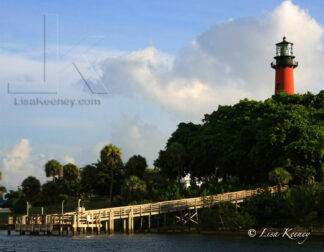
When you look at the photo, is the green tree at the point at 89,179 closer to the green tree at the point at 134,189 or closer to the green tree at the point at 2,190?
the green tree at the point at 2,190

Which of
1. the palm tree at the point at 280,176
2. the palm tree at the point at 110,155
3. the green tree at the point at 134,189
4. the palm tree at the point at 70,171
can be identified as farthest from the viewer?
the palm tree at the point at 70,171

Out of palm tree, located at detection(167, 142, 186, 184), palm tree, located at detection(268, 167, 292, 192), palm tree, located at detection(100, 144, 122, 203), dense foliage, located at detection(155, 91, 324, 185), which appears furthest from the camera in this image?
palm tree, located at detection(100, 144, 122, 203)

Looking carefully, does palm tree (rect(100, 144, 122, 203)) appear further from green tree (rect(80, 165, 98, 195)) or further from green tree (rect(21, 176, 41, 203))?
green tree (rect(21, 176, 41, 203))

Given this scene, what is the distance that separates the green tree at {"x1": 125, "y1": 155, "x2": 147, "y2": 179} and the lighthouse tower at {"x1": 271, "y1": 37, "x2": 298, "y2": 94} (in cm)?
2262

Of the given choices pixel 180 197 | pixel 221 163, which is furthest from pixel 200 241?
pixel 221 163

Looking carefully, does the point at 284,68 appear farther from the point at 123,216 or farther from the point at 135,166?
the point at 123,216

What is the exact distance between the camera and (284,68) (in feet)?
272

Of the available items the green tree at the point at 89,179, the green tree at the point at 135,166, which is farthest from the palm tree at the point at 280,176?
the green tree at the point at 89,179

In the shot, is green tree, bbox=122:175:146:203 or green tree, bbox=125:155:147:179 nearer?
green tree, bbox=122:175:146:203

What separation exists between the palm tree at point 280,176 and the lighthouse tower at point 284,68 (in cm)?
2595

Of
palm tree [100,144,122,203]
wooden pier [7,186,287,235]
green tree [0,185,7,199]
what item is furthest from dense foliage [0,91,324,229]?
green tree [0,185,7,199]

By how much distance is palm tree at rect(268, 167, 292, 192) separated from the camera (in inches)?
2282

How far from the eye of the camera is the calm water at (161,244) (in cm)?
4291

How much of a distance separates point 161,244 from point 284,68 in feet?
146
